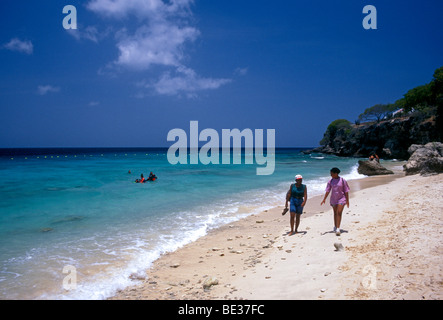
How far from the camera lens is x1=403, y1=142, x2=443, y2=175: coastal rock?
55.4 ft

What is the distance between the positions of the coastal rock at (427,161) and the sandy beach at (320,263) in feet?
34.6

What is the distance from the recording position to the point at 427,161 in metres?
17.7

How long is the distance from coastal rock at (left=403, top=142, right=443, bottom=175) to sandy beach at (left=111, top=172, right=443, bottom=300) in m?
10.6

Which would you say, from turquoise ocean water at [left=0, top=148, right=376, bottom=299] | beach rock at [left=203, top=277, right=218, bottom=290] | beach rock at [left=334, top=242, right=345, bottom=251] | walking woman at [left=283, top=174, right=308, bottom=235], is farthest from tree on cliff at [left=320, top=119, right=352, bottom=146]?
beach rock at [left=203, top=277, right=218, bottom=290]

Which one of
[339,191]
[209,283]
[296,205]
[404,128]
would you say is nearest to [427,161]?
[339,191]

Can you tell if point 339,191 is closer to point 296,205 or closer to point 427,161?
point 296,205

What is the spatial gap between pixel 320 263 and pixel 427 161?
57.3ft

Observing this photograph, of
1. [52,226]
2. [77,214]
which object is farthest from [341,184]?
[77,214]

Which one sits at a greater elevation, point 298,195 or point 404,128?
point 404,128

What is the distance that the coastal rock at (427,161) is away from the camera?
16.9 meters

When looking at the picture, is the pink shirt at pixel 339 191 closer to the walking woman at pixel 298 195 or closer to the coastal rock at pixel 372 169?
the walking woman at pixel 298 195

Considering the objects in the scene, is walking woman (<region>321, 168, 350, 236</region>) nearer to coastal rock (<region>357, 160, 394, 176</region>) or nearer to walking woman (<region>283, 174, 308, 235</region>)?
walking woman (<region>283, 174, 308, 235</region>)
